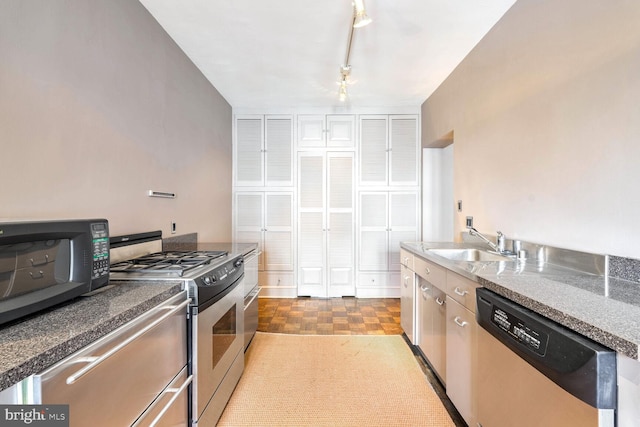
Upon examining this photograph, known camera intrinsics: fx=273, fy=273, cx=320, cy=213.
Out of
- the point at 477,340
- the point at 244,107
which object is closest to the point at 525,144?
the point at 477,340

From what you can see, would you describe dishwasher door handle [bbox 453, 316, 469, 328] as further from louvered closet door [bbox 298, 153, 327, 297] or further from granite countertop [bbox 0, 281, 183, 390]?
louvered closet door [bbox 298, 153, 327, 297]

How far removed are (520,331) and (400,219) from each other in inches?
114

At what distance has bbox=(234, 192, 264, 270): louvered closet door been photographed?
3.86 meters

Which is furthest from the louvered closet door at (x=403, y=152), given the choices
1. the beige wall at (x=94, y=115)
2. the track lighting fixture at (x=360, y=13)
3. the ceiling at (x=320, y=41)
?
the beige wall at (x=94, y=115)

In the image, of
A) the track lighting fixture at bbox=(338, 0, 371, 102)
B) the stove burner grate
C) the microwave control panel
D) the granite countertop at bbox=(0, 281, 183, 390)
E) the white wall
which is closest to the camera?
the granite countertop at bbox=(0, 281, 183, 390)

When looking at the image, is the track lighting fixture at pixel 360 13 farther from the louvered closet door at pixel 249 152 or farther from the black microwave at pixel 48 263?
the louvered closet door at pixel 249 152

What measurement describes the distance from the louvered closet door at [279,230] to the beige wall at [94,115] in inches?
51.9

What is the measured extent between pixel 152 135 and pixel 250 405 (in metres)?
1.98

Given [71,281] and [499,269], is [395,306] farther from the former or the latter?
[71,281]

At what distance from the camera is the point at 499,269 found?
145 centimetres

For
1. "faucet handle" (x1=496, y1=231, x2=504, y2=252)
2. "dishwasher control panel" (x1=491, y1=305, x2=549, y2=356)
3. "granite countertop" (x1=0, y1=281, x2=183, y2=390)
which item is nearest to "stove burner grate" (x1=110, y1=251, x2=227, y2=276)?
"granite countertop" (x1=0, y1=281, x2=183, y2=390)

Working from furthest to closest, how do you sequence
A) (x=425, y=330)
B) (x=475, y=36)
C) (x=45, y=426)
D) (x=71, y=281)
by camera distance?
(x=475, y=36) → (x=425, y=330) → (x=71, y=281) → (x=45, y=426)

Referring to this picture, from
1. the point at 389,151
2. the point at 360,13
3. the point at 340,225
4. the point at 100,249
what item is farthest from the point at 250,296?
the point at 389,151

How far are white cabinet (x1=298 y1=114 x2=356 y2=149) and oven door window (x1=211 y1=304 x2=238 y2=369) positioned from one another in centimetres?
261
